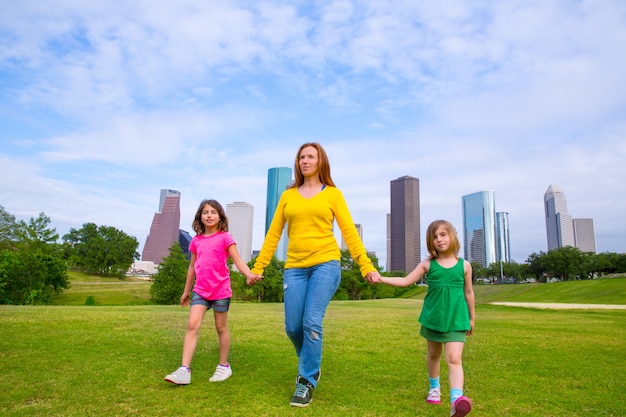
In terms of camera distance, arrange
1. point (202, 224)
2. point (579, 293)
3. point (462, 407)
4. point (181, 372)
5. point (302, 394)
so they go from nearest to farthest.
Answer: point (462, 407), point (302, 394), point (181, 372), point (202, 224), point (579, 293)

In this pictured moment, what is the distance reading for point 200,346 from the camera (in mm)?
6918

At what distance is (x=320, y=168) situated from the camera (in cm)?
497

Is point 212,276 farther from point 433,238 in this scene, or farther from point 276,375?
point 433,238

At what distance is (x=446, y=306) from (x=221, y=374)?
107 inches

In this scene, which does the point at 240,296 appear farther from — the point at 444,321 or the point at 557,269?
the point at 557,269

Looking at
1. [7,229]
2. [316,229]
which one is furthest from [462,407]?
[7,229]

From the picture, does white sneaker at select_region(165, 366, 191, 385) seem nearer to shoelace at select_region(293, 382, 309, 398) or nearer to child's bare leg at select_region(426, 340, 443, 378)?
shoelace at select_region(293, 382, 309, 398)

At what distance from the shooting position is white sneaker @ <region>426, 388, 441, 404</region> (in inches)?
165

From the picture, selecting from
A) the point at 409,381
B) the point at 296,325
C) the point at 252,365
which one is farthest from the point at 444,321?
the point at 252,365

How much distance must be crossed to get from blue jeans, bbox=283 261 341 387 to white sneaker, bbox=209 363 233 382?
95cm

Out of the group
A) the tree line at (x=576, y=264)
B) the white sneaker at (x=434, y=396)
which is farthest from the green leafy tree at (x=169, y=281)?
the tree line at (x=576, y=264)

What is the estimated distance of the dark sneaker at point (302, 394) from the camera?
391 centimetres

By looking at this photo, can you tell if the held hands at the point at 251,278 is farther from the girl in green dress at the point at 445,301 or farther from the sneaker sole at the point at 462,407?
the sneaker sole at the point at 462,407

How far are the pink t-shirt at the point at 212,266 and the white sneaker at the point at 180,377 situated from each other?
0.89 m
